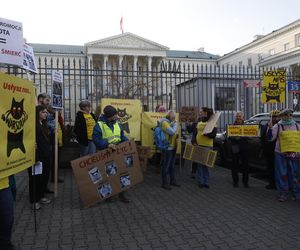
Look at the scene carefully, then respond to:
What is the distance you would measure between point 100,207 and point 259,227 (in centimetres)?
273

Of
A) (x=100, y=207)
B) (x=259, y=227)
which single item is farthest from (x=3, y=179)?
(x=259, y=227)

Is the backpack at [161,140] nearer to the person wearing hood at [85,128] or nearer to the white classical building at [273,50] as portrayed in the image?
the person wearing hood at [85,128]

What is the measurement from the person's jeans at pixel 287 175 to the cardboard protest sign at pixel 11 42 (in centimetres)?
501

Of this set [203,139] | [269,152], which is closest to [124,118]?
[203,139]

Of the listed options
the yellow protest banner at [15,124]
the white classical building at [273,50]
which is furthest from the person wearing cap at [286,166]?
the white classical building at [273,50]

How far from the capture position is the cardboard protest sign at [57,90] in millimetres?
7156

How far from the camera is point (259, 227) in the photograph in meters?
5.47

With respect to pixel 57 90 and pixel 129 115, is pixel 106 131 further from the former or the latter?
pixel 129 115

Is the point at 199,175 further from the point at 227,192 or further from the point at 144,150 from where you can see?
the point at 144,150

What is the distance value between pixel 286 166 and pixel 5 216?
17.2 feet

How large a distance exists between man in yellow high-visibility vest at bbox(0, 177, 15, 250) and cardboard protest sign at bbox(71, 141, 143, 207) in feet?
7.51

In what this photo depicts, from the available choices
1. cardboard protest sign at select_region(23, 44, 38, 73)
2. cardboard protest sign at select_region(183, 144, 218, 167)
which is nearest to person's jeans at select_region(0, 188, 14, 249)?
cardboard protest sign at select_region(23, 44, 38, 73)

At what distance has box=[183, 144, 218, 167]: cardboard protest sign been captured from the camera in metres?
8.20

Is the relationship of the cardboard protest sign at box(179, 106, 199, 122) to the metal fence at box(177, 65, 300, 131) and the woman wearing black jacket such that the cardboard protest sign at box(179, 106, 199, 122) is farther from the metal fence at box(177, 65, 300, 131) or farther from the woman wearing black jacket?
the woman wearing black jacket
